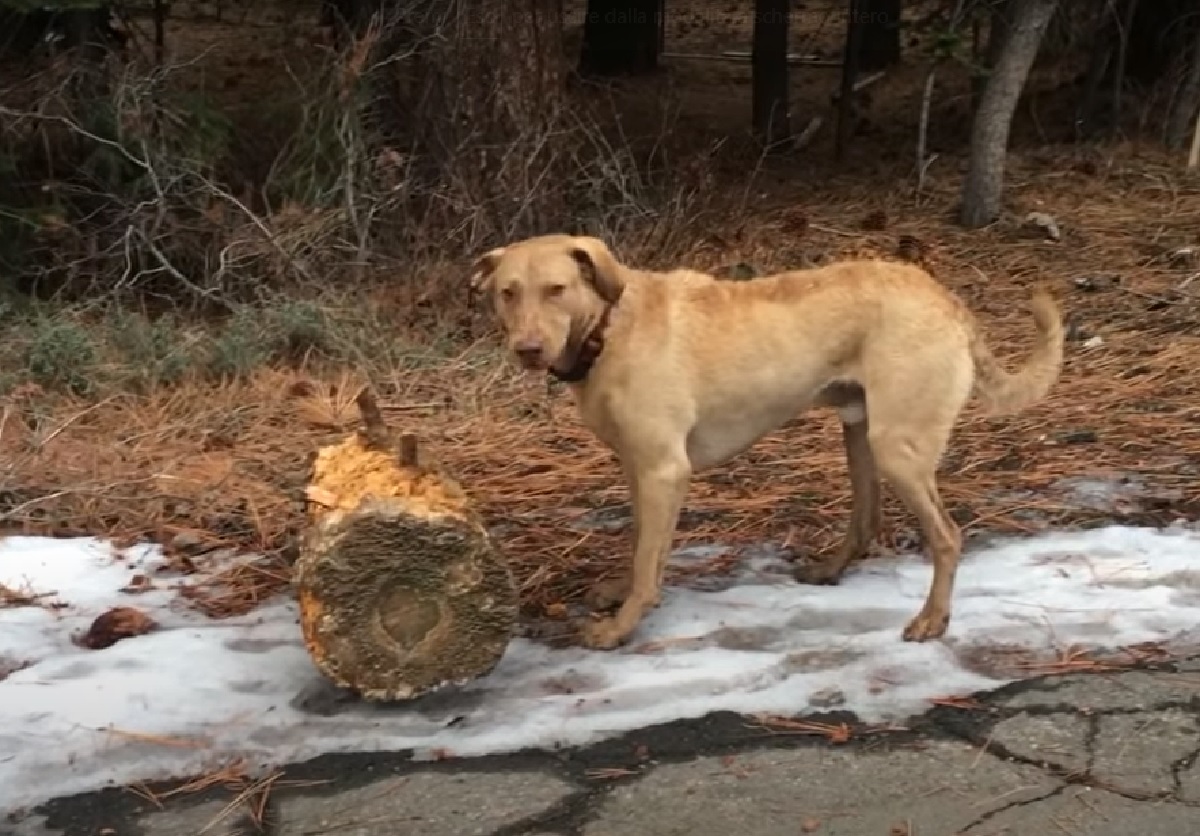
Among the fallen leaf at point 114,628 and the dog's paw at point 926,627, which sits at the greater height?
the dog's paw at point 926,627

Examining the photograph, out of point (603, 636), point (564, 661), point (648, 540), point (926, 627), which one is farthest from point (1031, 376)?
point (564, 661)

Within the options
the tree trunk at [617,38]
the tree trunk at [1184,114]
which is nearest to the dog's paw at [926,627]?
the tree trunk at [1184,114]

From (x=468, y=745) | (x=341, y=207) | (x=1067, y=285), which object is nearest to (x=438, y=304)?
(x=341, y=207)

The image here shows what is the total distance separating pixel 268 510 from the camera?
523 cm

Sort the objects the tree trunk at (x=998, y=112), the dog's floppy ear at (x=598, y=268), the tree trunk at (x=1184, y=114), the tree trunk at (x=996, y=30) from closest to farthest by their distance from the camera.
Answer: the dog's floppy ear at (x=598, y=268), the tree trunk at (x=998, y=112), the tree trunk at (x=996, y=30), the tree trunk at (x=1184, y=114)

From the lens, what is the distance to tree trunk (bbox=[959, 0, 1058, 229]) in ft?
27.6

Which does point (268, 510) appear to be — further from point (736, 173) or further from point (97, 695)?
point (736, 173)

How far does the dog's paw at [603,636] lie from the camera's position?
13.8 ft

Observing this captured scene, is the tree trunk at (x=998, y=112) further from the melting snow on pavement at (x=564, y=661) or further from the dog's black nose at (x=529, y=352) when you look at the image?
the dog's black nose at (x=529, y=352)

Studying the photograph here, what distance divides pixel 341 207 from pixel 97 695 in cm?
424

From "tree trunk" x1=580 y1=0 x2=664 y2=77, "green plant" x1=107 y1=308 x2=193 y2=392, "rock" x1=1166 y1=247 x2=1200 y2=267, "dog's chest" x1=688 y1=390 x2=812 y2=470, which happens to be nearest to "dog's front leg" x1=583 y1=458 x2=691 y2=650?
"dog's chest" x1=688 y1=390 x2=812 y2=470

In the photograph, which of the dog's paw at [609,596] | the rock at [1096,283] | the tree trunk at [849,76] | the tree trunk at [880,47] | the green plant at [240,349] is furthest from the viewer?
the tree trunk at [880,47]

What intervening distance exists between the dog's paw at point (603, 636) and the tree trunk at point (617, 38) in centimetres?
1314

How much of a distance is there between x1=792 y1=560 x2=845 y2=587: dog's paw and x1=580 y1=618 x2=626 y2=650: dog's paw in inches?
29.7
